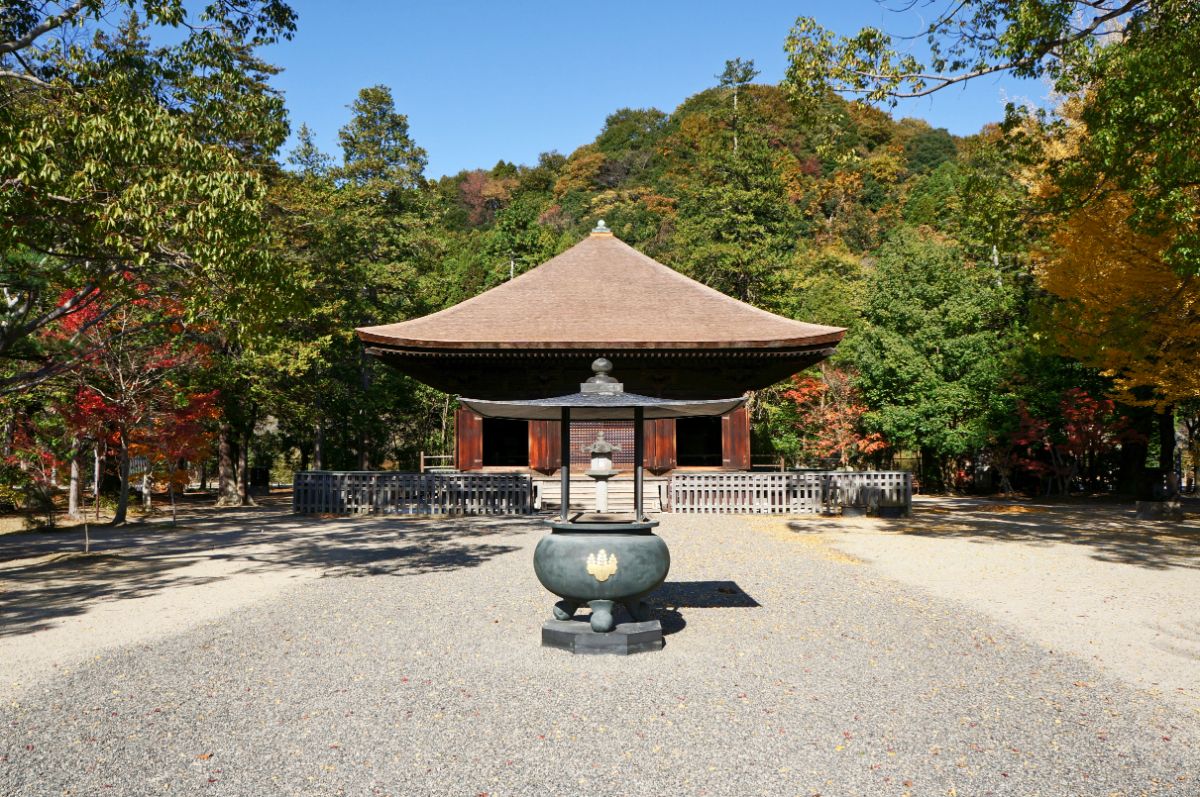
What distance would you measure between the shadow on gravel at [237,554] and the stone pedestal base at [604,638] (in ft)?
13.2

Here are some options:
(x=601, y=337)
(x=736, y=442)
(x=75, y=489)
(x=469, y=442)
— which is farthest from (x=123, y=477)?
(x=736, y=442)

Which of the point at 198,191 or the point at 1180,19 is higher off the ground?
the point at 1180,19

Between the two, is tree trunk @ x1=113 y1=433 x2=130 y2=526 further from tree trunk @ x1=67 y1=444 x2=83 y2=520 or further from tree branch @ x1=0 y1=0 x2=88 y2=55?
tree branch @ x1=0 y1=0 x2=88 y2=55

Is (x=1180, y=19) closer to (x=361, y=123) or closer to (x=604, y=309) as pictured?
(x=604, y=309)

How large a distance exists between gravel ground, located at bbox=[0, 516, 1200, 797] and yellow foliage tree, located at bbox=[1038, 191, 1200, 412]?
298 inches

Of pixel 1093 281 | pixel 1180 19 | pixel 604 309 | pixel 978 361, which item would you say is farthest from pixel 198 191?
pixel 978 361

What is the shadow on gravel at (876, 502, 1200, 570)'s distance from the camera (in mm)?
10656

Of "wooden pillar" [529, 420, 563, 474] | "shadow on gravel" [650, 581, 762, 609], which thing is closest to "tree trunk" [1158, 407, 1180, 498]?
"shadow on gravel" [650, 581, 762, 609]

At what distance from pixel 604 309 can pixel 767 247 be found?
1475cm

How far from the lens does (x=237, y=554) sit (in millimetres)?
10984

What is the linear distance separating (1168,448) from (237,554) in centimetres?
1854

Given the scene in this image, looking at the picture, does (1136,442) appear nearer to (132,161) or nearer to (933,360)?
(933,360)

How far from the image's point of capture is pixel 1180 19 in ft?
29.8

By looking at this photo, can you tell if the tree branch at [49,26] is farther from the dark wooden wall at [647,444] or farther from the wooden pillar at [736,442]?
the wooden pillar at [736,442]
